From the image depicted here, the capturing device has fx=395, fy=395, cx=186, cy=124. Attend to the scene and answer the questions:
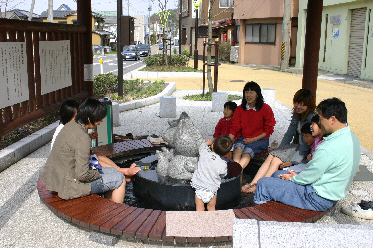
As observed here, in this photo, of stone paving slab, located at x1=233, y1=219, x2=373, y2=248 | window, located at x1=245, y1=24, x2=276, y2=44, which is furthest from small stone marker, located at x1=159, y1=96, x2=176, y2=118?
window, located at x1=245, y1=24, x2=276, y2=44

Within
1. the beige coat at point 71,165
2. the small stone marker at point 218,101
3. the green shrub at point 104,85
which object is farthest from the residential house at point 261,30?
the beige coat at point 71,165

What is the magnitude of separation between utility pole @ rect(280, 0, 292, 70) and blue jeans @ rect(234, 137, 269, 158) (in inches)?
845

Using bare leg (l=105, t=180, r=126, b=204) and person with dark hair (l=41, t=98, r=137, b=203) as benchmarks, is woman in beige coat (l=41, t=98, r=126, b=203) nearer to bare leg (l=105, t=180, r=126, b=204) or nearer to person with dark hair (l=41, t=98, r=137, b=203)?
person with dark hair (l=41, t=98, r=137, b=203)

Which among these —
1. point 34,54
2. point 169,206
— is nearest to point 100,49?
point 34,54

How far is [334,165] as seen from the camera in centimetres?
359

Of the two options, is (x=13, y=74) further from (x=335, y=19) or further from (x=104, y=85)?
(x=335, y=19)

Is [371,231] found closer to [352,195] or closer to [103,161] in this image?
[352,195]

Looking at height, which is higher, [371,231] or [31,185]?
[371,231]

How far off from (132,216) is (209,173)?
89 centimetres

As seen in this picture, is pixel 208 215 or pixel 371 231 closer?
pixel 371 231

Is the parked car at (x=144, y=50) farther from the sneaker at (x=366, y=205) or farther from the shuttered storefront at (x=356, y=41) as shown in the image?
the sneaker at (x=366, y=205)

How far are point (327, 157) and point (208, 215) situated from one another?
1207 mm

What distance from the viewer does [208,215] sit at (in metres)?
3.69

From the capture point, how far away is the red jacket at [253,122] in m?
5.76
